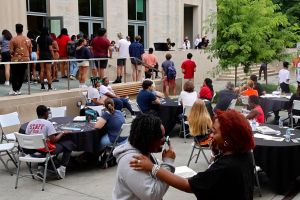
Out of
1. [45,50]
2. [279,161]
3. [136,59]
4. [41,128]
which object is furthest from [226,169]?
[136,59]

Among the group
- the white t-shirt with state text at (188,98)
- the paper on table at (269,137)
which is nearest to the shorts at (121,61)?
the white t-shirt with state text at (188,98)

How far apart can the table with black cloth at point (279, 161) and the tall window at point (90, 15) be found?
56.1ft

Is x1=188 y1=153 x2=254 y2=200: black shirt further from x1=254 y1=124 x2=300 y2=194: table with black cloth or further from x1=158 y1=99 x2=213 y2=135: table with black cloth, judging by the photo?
x1=158 y1=99 x2=213 y2=135: table with black cloth

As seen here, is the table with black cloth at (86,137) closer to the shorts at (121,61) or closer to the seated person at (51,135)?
the seated person at (51,135)

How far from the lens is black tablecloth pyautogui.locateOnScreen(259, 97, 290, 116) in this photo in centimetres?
1206

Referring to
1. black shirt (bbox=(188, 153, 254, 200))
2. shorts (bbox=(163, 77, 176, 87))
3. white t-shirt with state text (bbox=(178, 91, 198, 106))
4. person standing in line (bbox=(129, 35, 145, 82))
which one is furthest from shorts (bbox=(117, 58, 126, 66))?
black shirt (bbox=(188, 153, 254, 200))

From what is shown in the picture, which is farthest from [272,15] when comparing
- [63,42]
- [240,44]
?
[63,42]

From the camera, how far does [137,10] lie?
26.1m

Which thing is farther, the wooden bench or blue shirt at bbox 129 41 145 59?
blue shirt at bbox 129 41 145 59

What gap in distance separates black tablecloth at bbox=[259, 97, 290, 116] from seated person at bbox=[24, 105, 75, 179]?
685 cm

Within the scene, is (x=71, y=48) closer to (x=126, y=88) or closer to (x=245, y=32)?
(x=126, y=88)

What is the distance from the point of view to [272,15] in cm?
1734

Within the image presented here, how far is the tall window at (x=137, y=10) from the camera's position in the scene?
1006 inches

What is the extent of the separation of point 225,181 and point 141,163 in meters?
0.58
